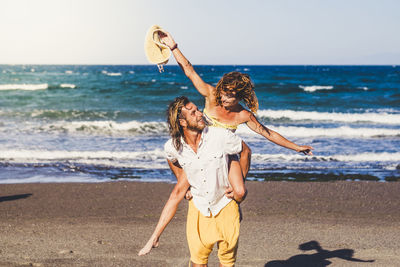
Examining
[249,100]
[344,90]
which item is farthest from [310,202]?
[344,90]

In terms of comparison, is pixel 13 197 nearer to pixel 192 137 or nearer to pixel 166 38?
Result: pixel 166 38

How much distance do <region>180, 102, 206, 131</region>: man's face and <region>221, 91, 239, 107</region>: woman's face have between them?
59cm

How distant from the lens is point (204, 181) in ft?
9.58

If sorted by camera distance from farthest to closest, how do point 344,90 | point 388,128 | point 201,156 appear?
1. point 344,90
2. point 388,128
3. point 201,156

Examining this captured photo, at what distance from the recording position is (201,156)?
9.44 feet

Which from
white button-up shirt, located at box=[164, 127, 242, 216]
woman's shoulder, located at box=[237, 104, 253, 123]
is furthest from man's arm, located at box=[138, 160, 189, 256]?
woman's shoulder, located at box=[237, 104, 253, 123]

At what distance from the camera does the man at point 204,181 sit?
2.86 meters

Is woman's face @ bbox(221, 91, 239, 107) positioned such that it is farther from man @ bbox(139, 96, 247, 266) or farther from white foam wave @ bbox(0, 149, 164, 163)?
white foam wave @ bbox(0, 149, 164, 163)

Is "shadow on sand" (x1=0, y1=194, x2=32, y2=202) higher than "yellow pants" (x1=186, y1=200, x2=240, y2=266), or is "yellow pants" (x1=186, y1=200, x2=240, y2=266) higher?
"yellow pants" (x1=186, y1=200, x2=240, y2=266)

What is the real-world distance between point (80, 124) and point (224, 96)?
1583 centimetres

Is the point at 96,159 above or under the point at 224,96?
under

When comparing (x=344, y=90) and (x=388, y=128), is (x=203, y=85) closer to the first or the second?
(x=388, y=128)

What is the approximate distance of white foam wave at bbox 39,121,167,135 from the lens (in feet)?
54.7

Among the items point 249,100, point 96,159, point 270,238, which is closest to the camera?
point 249,100
